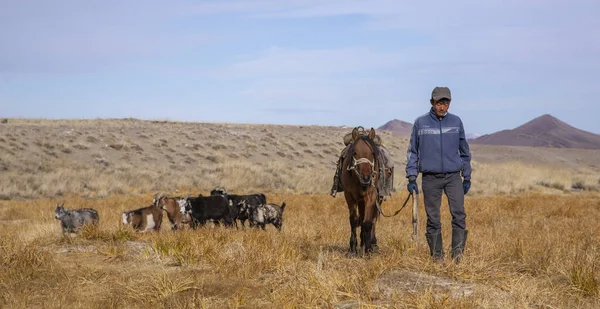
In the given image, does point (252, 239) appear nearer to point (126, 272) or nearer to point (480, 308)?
point (126, 272)

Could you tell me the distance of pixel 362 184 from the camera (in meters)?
9.81

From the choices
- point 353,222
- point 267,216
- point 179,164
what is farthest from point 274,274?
point 179,164

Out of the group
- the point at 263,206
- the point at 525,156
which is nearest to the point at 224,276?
the point at 263,206

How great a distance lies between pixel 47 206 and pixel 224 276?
15818mm

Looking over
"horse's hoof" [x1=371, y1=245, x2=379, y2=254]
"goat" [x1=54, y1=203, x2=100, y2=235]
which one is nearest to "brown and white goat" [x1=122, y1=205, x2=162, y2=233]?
"goat" [x1=54, y1=203, x2=100, y2=235]

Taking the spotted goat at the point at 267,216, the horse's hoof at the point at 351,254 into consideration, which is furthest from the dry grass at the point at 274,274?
the spotted goat at the point at 267,216

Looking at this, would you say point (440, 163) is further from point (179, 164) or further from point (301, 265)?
point (179, 164)

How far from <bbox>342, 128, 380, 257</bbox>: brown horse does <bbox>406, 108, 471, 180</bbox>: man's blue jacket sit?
112 cm

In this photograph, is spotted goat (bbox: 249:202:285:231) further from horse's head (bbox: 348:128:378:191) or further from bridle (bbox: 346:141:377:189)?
bridle (bbox: 346:141:377:189)

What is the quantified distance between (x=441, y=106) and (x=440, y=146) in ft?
1.87

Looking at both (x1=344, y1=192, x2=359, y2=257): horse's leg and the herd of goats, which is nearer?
(x1=344, y1=192, x2=359, y2=257): horse's leg

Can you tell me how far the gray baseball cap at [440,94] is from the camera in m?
8.41

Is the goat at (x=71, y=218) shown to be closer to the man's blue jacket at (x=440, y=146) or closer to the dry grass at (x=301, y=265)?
the dry grass at (x=301, y=265)

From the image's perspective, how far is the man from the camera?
850 cm
